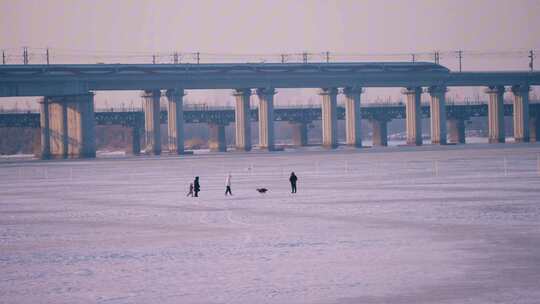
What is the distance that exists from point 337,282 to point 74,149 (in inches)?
5437

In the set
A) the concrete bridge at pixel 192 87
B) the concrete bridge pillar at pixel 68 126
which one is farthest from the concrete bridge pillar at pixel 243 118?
the concrete bridge pillar at pixel 68 126

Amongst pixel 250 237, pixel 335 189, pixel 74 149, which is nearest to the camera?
pixel 250 237

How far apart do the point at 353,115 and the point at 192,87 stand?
94.3 ft

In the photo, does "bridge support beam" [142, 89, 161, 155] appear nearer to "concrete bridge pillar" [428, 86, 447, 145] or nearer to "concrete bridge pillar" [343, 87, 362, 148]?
"concrete bridge pillar" [343, 87, 362, 148]

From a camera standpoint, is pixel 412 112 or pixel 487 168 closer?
pixel 487 168

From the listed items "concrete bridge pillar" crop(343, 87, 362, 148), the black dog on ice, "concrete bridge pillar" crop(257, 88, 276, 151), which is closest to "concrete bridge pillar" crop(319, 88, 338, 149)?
"concrete bridge pillar" crop(343, 87, 362, 148)

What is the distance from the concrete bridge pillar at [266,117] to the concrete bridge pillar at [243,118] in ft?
7.29

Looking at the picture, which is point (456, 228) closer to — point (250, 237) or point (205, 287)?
point (250, 237)

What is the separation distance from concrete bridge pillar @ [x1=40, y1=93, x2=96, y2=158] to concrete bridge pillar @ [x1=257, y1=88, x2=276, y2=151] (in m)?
34.0

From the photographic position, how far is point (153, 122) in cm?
17862

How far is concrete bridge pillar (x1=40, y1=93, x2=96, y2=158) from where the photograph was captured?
158 metres

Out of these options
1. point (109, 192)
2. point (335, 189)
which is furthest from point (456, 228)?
point (109, 192)

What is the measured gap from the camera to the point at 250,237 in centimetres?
3594

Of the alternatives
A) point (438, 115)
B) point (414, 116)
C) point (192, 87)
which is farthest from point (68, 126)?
point (438, 115)
